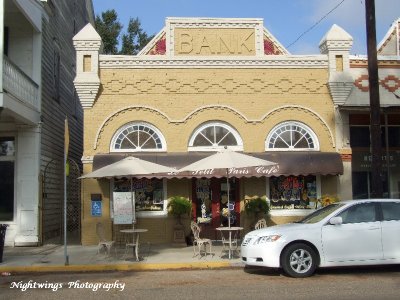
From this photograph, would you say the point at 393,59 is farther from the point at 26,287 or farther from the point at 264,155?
the point at 26,287

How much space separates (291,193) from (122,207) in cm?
547

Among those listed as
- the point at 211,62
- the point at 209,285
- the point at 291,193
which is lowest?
the point at 209,285

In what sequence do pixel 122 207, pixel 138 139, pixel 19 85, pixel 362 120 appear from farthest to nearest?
pixel 362 120 < pixel 138 139 < pixel 19 85 < pixel 122 207

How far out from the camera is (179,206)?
1566 cm

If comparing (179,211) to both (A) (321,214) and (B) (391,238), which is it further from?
(B) (391,238)

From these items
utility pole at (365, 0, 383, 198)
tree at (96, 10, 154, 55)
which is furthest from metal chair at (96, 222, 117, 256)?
tree at (96, 10, 154, 55)

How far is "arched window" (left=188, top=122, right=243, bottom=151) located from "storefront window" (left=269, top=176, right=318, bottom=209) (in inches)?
65.0

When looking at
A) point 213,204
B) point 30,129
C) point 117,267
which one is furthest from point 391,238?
point 30,129

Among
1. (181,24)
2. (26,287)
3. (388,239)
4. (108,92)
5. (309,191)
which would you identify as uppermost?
(181,24)

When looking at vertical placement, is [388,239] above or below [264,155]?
below

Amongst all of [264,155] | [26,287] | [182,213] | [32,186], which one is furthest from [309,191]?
[26,287]

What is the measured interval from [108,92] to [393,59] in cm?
931

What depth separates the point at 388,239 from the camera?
10453mm

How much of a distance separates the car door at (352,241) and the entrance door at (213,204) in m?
6.42
